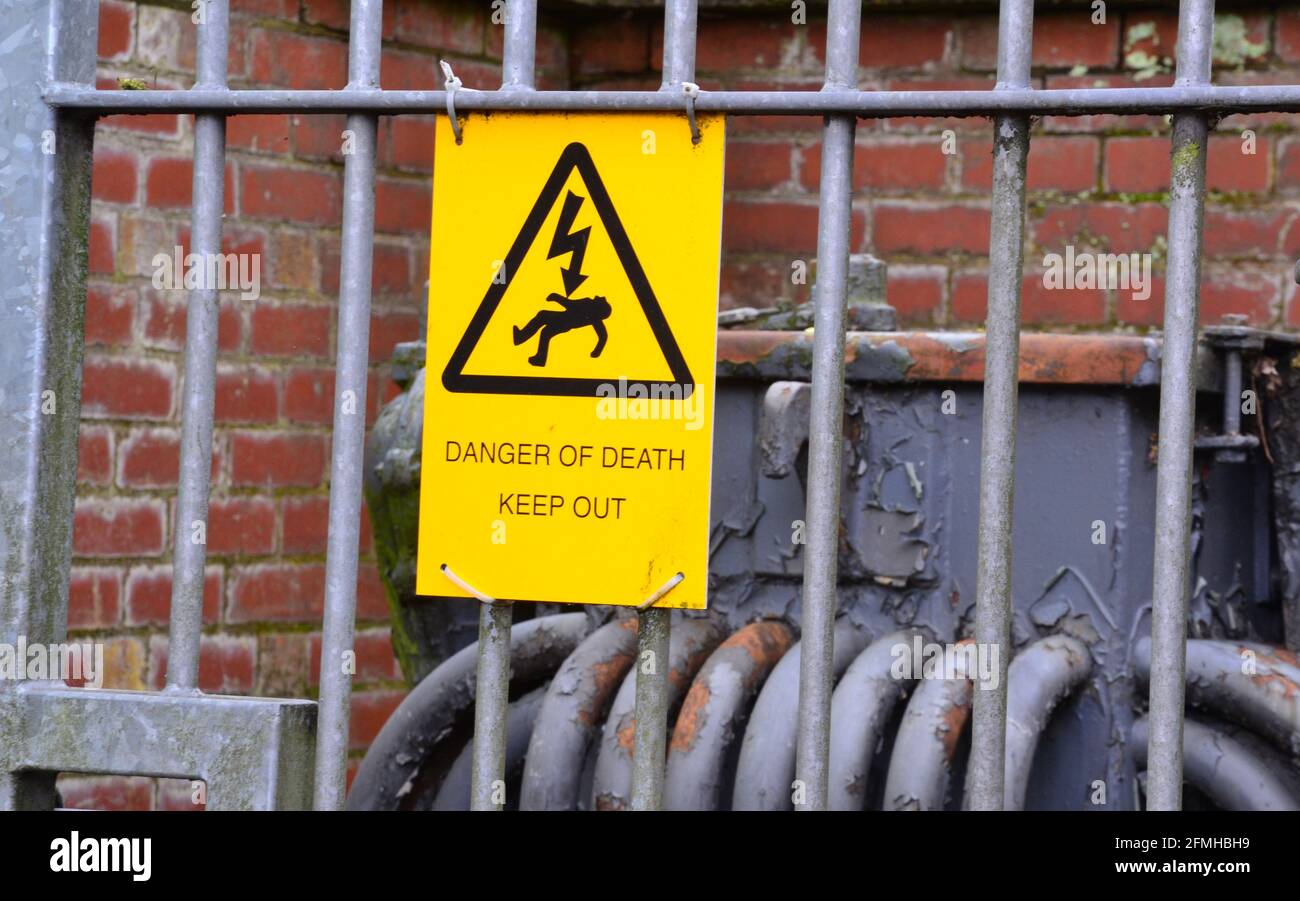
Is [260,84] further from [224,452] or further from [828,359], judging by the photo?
[828,359]

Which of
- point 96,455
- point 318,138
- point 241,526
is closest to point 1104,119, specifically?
point 318,138

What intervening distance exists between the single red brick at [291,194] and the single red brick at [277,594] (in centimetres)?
59

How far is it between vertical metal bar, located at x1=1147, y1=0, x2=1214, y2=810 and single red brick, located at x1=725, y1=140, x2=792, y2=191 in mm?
1636

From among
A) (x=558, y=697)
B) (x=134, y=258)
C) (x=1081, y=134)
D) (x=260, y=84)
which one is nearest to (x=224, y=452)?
(x=134, y=258)

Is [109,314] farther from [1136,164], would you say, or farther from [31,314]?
[1136,164]

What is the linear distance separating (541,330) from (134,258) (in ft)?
4.83

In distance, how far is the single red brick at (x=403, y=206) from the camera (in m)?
2.75

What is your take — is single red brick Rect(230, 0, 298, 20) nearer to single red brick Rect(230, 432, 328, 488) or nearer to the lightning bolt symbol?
single red brick Rect(230, 432, 328, 488)

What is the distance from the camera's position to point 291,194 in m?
2.67

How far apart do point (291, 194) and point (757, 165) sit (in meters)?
0.80

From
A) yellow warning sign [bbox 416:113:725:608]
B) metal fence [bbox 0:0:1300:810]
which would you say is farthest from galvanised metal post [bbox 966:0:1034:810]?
yellow warning sign [bbox 416:113:725:608]

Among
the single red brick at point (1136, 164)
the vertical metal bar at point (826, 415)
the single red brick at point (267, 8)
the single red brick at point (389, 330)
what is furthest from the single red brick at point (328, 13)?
the vertical metal bar at point (826, 415)

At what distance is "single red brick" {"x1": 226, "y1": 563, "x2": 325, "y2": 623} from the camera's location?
2.62 metres

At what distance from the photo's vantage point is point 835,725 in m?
1.62
